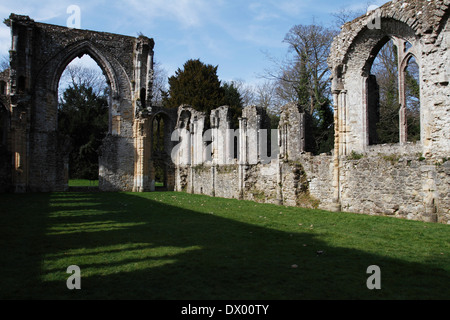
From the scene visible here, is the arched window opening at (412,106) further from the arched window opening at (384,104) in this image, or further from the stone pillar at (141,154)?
the stone pillar at (141,154)

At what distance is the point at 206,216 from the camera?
9.84m

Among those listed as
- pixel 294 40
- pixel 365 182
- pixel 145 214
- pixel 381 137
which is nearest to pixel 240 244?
pixel 145 214

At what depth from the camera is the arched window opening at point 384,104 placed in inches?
473

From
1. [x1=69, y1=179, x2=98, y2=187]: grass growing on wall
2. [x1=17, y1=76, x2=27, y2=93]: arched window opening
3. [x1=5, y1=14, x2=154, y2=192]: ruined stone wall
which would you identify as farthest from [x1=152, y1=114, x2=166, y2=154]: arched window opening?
[x1=17, y1=76, x2=27, y2=93]: arched window opening

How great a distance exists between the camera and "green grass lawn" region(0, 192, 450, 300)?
3775mm

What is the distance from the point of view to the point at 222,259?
505cm

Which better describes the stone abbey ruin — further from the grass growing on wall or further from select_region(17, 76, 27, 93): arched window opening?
the grass growing on wall

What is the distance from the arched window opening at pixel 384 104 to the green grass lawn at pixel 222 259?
4309mm

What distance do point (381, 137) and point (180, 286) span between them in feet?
49.0

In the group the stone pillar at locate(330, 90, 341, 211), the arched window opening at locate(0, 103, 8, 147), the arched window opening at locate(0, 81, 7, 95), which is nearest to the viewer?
the stone pillar at locate(330, 90, 341, 211)

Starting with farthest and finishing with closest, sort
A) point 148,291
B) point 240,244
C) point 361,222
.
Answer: point 361,222, point 240,244, point 148,291

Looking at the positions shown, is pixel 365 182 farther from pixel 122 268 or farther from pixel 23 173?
pixel 23 173

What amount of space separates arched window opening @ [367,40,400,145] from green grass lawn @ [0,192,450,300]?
14.1 ft

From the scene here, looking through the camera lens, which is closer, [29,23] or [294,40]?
[29,23]
